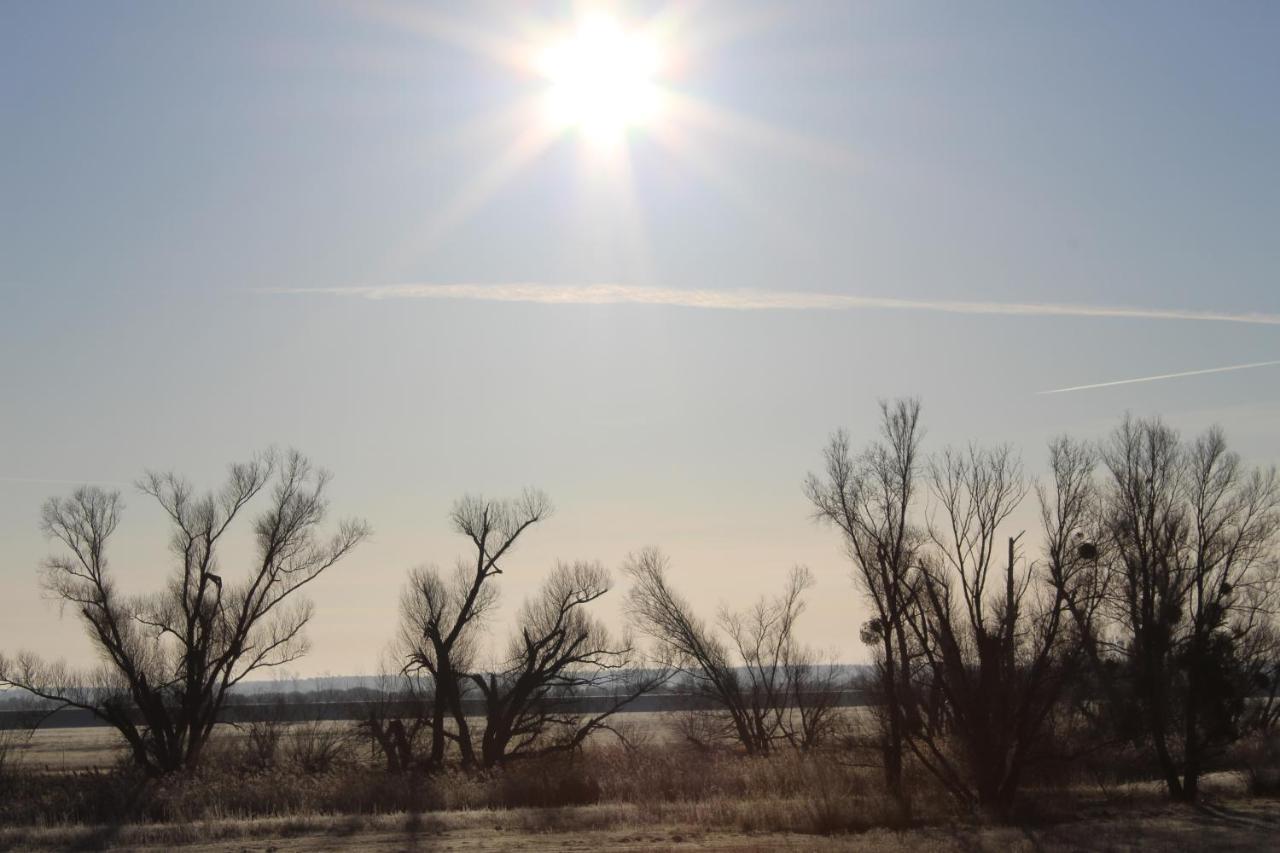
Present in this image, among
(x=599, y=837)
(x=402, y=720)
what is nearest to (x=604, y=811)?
(x=599, y=837)

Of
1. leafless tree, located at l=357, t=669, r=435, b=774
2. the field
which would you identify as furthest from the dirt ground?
leafless tree, located at l=357, t=669, r=435, b=774

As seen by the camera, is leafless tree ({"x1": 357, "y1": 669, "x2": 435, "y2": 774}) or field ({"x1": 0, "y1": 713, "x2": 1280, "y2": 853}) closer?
field ({"x1": 0, "y1": 713, "x2": 1280, "y2": 853})

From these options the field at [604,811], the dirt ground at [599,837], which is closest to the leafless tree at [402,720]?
the field at [604,811]

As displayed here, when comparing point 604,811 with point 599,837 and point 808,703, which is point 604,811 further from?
point 808,703

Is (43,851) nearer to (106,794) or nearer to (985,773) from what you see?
(106,794)

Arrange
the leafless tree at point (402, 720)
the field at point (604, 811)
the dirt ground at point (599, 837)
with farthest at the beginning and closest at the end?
the leafless tree at point (402, 720) < the field at point (604, 811) < the dirt ground at point (599, 837)

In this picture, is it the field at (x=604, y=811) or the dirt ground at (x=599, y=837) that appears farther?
the field at (x=604, y=811)

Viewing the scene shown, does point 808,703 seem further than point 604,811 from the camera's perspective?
Yes

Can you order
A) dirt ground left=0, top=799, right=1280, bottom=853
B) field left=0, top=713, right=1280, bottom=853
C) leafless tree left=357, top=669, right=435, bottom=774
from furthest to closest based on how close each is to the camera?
leafless tree left=357, top=669, right=435, bottom=774 → field left=0, top=713, right=1280, bottom=853 → dirt ground left=0, top=799, right=1280, bottom=853

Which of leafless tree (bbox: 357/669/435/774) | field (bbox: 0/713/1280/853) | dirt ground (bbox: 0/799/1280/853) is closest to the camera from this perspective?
dirt ground (bbox: 0/799/1280/853)

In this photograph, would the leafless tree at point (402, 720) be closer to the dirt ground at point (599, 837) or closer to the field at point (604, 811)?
the field at point (604, 811)

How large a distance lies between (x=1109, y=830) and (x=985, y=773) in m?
3.44

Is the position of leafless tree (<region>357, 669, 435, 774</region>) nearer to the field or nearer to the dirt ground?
the field

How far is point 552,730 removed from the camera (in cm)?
4341
